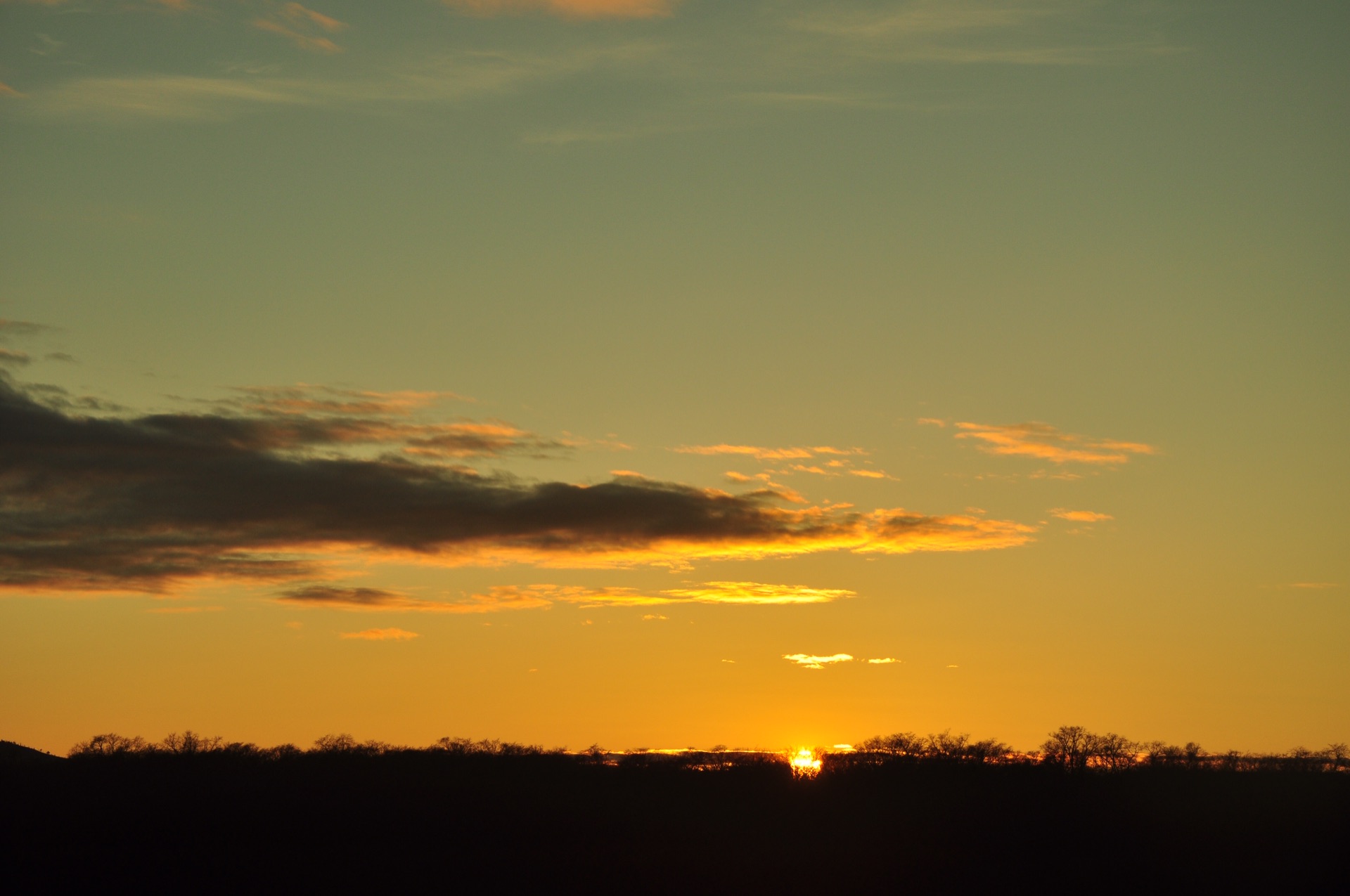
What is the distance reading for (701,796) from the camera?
144500 mm

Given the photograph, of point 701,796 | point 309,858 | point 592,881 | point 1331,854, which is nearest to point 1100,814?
point 1331,854

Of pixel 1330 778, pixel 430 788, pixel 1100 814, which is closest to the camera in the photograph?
pixel 1100 814

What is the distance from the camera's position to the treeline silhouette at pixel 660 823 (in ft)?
314

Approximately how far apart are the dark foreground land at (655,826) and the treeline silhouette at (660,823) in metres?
0.36

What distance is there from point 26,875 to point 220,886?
1491 cm

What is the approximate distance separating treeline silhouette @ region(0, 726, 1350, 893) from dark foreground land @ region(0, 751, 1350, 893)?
36 cm

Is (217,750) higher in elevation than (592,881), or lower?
higher

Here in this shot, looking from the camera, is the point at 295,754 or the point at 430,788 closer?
the point at 430,788

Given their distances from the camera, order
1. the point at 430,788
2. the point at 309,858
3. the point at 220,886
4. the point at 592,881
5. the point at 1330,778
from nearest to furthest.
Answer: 1. the point at 220,886
2. the point at 592,881
3. the point at 309,858
4. the point at 430,788
5. the point at 1330,778

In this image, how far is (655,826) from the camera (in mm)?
124500

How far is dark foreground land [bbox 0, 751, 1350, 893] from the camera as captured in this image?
95.2 meters

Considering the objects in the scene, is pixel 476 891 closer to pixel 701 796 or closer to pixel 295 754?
pixel 701 796

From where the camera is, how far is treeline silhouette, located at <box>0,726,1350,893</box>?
9569cm

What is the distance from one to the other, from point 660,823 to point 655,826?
101 inches
